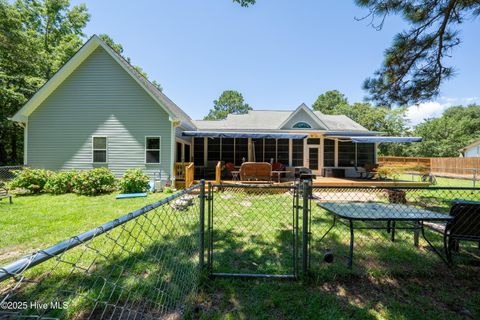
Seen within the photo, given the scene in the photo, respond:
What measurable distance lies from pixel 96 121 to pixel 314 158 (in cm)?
1353

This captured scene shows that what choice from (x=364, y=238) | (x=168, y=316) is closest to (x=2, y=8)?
(x=168, y=316)

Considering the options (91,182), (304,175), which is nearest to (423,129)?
(304,175)

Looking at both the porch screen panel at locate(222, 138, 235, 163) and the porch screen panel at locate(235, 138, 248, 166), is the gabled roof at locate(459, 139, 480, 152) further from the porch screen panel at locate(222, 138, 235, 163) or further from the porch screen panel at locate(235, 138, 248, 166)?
the porch screen panel at locate(222, 138, 235, 163)

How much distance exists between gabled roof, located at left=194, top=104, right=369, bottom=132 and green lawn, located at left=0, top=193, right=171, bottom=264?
9.80 meters

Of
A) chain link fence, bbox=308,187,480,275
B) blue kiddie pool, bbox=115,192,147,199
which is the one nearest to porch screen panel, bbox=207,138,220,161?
blue kiddie pool, bbox=115,192,147,199

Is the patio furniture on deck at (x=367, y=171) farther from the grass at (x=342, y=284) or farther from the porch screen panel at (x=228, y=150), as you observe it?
the grass at (x=342, y=284)

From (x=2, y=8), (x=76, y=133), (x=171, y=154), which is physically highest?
(x=2, y=8)

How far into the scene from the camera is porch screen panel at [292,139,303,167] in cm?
1561

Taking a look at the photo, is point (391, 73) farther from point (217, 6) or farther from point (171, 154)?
point (171, 154)

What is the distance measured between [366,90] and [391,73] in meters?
0.81

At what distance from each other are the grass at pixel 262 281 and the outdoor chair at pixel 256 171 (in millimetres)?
5375

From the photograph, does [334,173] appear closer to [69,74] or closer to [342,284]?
[342,284]

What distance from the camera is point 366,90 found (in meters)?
7.51

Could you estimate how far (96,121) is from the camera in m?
11.3
